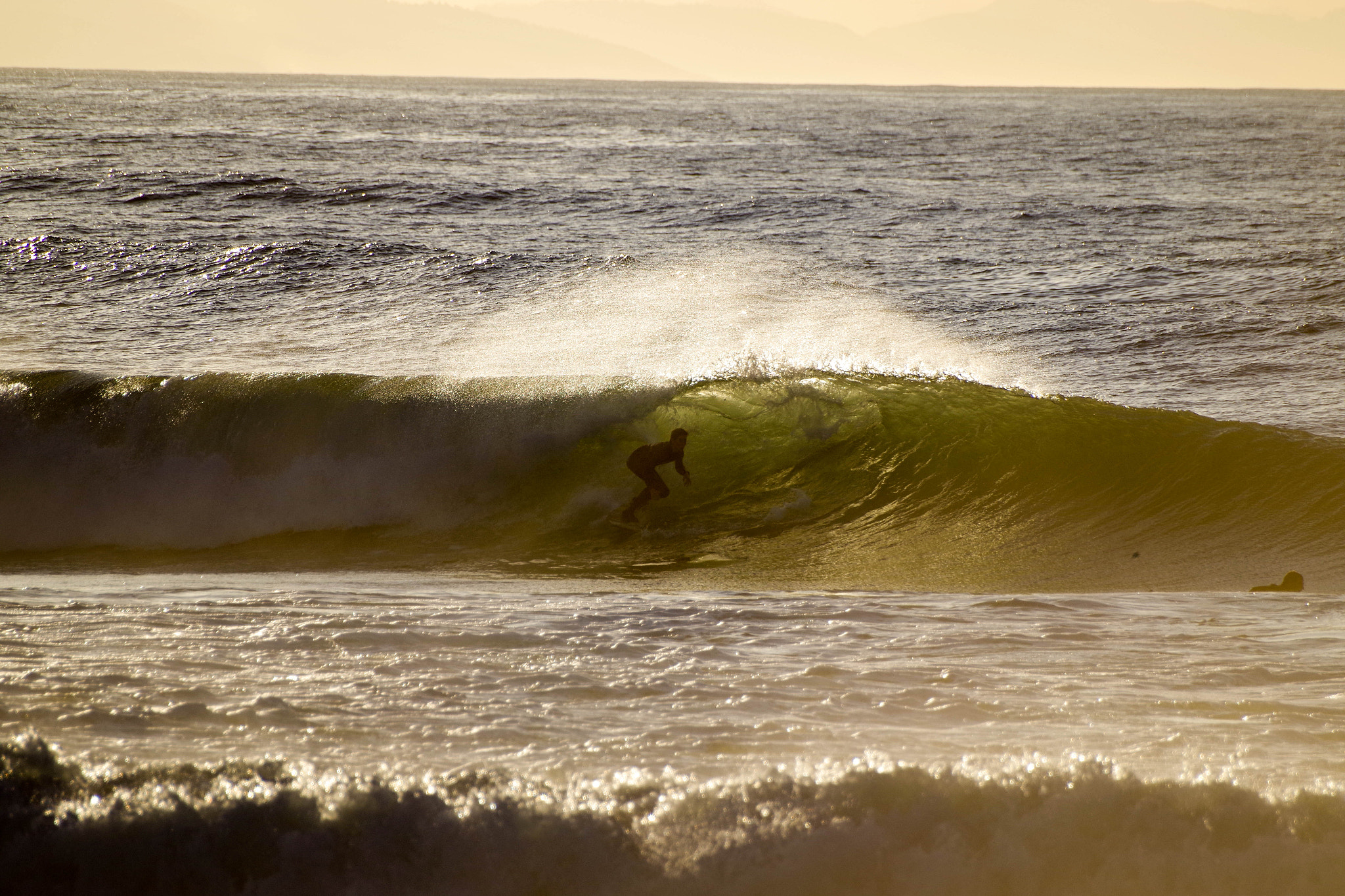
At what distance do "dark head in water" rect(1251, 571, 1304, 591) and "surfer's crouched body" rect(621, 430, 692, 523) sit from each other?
406 cm

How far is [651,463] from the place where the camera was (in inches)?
301

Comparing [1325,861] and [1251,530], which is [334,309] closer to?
[1251,530]

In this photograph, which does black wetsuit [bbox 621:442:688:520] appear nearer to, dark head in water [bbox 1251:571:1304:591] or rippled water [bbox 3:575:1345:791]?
rippled water [bbox 3:575:1345:791]

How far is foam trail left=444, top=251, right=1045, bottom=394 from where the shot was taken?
10.2 meters

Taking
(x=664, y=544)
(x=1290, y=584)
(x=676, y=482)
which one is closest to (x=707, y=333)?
(x=676, y=482)

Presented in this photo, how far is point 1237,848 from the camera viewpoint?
275 cm

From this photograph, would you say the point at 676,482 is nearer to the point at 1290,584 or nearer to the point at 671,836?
the point at 1290,584

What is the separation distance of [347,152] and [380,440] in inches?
858

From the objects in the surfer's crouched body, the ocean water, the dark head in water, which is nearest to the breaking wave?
the ocean water

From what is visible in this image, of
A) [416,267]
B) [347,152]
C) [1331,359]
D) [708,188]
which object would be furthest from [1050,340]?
[347,152]

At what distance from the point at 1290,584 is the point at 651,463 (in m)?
4.47

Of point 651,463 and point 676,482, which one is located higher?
point 651,463

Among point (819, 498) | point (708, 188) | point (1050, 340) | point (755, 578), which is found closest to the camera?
point (755, 578)

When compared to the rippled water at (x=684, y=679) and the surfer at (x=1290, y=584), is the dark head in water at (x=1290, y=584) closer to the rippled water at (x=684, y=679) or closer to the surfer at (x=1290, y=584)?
the surfer at (x=1290, y=584)
